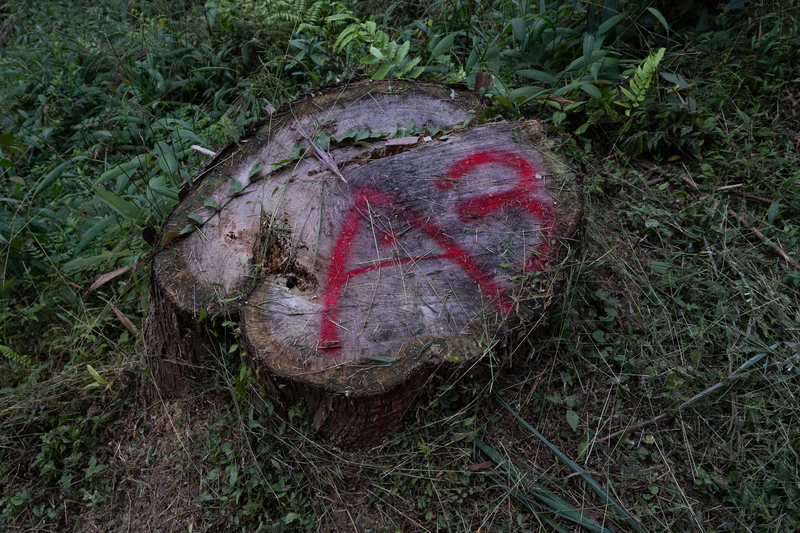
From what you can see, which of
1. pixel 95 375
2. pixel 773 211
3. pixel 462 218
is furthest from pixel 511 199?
pixel 95 375

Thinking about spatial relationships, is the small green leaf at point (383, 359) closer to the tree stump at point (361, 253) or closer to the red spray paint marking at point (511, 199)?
the tree stump at point (361, 253)

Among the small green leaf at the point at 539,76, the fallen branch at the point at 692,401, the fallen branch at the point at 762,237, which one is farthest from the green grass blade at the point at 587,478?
the small green leaf at the point at 539,76

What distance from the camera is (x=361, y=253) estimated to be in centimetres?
171

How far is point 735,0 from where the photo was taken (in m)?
2.35

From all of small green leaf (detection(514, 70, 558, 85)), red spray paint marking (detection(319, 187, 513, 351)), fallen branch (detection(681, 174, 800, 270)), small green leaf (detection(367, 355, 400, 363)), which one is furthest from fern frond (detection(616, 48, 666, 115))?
small green leaf (detection(367, 355, 400, 363))

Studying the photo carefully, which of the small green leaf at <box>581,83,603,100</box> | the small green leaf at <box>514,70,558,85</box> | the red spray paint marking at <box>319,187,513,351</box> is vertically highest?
the small green leaf at <box>514,70,558,85</box>

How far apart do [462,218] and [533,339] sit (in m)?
0.49

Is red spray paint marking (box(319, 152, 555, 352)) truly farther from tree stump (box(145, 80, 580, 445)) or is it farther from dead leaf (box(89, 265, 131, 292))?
dead leaf (box(89, 265, 131, 292))

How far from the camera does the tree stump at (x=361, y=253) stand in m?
1.54

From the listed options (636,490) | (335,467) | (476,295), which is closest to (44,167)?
(335,467)

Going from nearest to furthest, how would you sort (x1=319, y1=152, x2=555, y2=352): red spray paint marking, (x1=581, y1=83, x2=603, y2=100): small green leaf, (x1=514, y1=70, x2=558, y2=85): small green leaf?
1. (x1=319, y1=152, x2=555, y2=352): red spray paint marking
2. (x1=581, y1=83, x2=603, y2=100): small green leaf
3. (x1=514, y1=70, x2=558, y2=85): small green leaf

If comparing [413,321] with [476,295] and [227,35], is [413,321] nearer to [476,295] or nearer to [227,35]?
[476,295]

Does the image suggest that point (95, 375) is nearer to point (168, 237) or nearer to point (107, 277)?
point (107, 277)

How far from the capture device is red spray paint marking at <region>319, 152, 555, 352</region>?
1.62m
